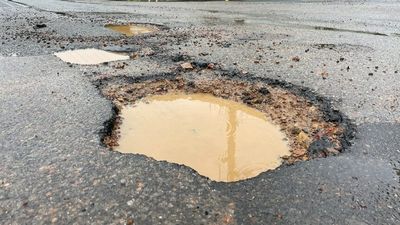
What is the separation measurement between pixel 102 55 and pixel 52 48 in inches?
48.3

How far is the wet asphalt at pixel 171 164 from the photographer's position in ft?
8.15

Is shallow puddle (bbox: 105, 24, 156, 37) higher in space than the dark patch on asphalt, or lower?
lower

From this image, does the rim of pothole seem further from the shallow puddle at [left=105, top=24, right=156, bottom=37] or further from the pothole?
the shallow puddle at [left=105, top=24, right=156, bottom=37]

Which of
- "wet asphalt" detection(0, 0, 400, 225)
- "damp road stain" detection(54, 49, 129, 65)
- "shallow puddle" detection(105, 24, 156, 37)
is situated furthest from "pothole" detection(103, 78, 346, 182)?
"shallow puddle" detection(105, 24, 156, 37)

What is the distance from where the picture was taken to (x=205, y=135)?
399 centimetres

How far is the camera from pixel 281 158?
11.4 feet

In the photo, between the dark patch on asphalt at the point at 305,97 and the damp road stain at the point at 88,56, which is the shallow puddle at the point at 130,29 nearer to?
the damp road stain at the point at 88,56

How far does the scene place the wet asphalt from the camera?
2.48 meters

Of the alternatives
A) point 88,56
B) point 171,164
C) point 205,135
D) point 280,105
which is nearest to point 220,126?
point 205,135

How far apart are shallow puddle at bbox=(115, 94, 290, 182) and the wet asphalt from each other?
0.35m

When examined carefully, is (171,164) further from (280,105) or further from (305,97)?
(305,97)

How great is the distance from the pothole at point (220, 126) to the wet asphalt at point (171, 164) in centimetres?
27

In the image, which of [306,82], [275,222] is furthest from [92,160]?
[306,82]

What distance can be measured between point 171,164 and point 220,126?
48.3 inches
